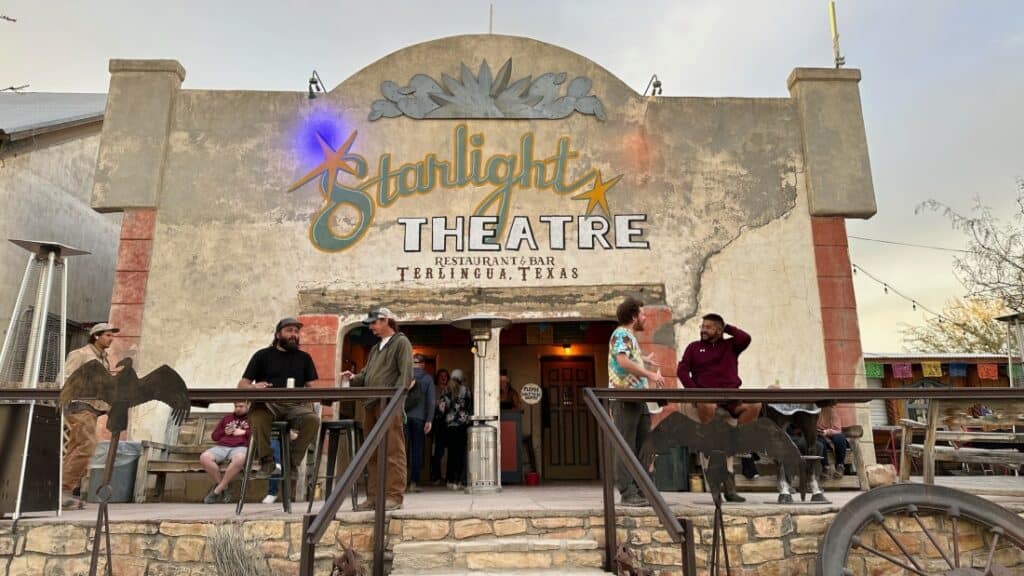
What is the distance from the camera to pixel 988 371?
1363 cm

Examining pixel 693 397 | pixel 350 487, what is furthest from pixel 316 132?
pixel 693 397

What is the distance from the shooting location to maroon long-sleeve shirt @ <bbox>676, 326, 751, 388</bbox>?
19.3ft

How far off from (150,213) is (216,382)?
217cm

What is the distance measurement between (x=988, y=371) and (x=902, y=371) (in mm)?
1638

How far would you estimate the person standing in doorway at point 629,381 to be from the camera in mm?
5211

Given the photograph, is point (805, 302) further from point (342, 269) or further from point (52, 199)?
point (52, 199)

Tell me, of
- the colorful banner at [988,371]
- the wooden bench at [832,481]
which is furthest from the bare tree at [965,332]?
the wooden bench at [832,481]

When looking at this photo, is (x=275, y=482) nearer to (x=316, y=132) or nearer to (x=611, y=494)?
(x=611, y=494)

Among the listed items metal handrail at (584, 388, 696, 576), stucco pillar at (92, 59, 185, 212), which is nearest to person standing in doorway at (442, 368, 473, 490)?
metal handrail at (584, 388, 696, 576)

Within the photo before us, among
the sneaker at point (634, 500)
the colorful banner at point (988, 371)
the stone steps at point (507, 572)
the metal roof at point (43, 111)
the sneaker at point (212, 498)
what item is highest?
the metal roof at point (43, 111)

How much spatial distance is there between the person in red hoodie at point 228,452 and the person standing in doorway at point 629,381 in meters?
3.24

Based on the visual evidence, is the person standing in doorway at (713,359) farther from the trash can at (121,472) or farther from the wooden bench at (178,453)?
the trash can at (121,472)

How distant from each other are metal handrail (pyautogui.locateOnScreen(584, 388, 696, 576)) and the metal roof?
8.84 meters

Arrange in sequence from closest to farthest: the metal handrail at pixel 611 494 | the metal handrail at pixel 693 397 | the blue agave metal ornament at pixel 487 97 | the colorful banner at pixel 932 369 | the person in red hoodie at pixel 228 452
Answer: the metal handrail at pixel 611 494
the metal handrail at pixel 693 397
the person in red hoodie at pixel 228 452
the blue agave metal ornament at pixel 487 97
the colorful banner at pixel 932 369
